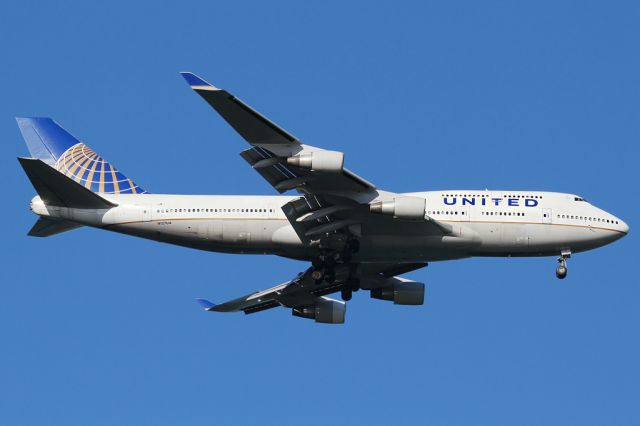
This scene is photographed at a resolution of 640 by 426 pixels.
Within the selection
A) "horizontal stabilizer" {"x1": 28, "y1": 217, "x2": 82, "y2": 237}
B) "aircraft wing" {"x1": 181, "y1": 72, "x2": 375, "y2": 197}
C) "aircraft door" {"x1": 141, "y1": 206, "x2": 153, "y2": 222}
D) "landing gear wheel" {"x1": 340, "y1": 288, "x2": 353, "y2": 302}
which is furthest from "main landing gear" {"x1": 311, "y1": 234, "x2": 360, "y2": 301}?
"horizontal stabilizer" {"x1": 28, "y1": 217, "x2": 82, "y2": 237}

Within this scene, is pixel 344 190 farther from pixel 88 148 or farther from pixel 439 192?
pixel 88 148

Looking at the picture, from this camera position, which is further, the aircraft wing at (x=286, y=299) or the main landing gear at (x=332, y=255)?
the aircraft wing at (x=286, y=299)

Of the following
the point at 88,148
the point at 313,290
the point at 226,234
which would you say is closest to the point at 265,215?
the point at 226,234

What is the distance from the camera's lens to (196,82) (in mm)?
45281

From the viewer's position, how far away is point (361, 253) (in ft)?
177

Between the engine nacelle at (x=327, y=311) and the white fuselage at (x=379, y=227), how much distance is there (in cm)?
585

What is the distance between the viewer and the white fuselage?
52.9 metres

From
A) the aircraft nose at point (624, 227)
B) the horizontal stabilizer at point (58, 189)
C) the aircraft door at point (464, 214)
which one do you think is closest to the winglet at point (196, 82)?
the horizontal stabilizer at point (58, 189)

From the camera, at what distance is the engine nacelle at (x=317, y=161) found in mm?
47500

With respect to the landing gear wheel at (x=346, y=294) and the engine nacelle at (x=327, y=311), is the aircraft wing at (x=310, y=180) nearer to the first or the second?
the landing gear wheel at (x=346, y=294)

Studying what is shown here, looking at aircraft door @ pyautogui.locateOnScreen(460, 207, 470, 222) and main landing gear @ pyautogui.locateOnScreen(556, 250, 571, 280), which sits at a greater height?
aircraft door @ pyautogui.locateOnScreen(460, 207, 470, 222)

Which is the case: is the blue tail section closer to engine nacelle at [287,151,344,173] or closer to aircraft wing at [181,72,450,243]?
aircraft wing at [181,72,450,243]

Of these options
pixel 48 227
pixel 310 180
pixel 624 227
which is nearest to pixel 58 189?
pixel 48 227

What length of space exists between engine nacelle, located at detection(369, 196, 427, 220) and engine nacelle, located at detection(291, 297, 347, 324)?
1001 centimetres
